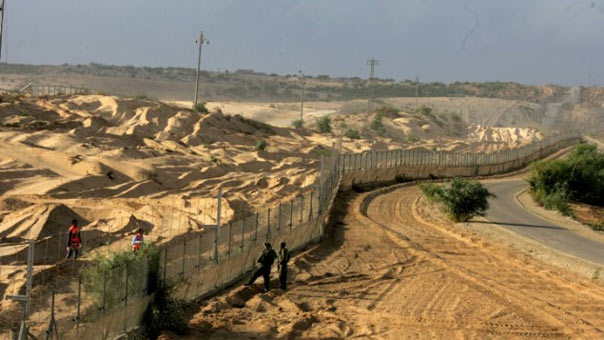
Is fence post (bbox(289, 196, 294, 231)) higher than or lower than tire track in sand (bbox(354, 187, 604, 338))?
higher

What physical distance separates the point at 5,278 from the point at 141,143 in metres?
37.0

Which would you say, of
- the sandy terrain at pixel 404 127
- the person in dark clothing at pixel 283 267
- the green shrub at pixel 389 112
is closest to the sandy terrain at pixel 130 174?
the person in dark clothing at pixel 283 267

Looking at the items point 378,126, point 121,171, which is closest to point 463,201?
point 121,171

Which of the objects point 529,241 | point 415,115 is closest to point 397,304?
point 529,241

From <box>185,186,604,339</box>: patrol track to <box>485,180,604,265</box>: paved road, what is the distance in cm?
339

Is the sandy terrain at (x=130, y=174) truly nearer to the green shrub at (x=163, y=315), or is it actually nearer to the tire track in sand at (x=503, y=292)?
the green shrub at (x=163, y=315)

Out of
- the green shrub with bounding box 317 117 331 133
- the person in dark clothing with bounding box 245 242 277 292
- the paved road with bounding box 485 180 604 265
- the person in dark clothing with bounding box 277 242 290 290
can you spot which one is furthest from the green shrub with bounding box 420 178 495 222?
the green shrub with bounding box 317 117 331 133

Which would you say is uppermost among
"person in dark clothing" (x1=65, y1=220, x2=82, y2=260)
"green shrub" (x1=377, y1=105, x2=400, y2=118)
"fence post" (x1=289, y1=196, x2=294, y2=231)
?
"green shrub" (x1=377, y1=105, x2=400, y2=118)

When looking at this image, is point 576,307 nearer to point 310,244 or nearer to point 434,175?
point 310,244

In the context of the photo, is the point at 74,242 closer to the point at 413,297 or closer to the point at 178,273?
the point at 178,273

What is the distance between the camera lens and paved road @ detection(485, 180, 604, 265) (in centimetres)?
3485

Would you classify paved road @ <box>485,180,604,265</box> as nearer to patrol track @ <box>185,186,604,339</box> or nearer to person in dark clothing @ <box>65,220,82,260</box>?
patrol track @ <box>185,186,604,339</box>

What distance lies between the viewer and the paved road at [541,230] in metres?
34.9

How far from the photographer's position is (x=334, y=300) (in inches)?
893
